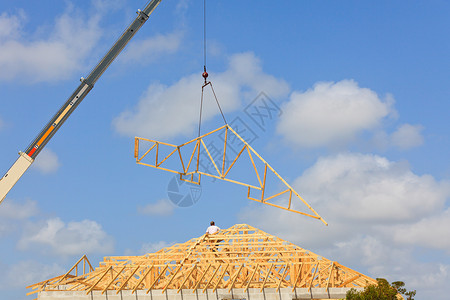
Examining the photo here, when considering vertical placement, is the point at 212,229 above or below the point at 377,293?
above

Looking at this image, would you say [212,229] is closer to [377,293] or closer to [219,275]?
[219,275]

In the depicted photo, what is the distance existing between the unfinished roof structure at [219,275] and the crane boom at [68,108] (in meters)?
7.88

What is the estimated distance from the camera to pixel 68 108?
96.8 ft

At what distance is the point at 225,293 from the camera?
29188mm

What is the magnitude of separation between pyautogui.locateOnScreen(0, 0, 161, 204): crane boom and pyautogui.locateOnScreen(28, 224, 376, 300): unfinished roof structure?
7.88m

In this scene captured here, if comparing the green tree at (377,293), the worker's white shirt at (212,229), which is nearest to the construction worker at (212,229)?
the worker's white shirt at (212,229)

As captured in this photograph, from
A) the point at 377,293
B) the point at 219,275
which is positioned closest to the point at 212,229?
the point at 219,275

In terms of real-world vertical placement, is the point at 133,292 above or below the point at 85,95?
below

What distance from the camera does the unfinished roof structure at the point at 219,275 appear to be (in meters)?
29.1

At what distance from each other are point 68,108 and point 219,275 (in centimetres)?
1333

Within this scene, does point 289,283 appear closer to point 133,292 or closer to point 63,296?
point 133,292

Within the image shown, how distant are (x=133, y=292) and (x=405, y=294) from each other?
60.4ft

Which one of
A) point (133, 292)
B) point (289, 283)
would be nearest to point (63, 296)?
point (133, 292)

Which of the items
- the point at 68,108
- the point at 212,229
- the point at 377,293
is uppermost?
the point at 68,108
